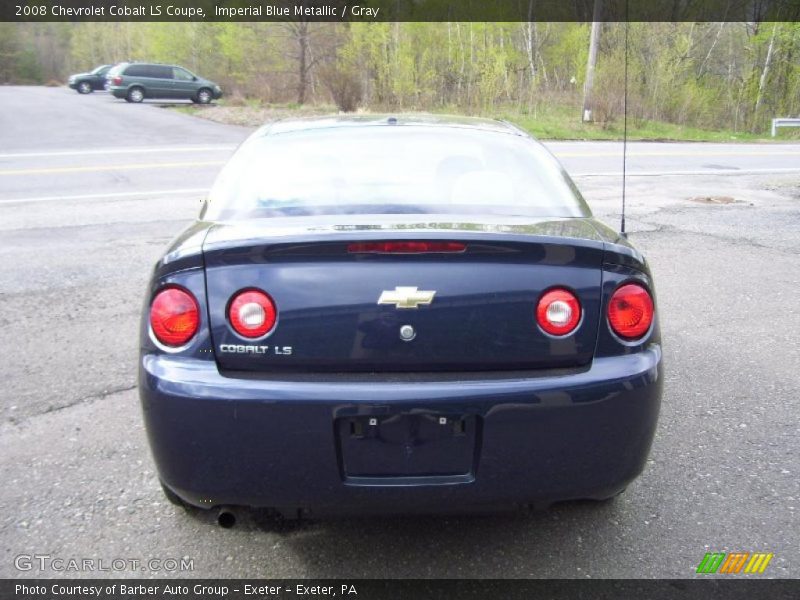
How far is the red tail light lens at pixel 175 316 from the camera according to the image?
228 cm

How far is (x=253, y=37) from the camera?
3759 centimetres

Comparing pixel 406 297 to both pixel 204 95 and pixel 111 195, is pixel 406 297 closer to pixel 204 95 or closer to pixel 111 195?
pixel 111 195

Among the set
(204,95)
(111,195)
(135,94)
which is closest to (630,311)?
(111,195)

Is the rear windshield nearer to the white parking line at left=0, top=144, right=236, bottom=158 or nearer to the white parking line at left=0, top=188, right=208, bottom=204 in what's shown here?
the white parking line at left=0, top=188, right=208, bottom=204

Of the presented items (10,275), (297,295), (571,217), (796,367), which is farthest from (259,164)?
(10,275)

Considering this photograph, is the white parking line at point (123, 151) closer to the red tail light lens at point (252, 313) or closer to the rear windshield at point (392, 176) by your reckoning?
the rear windshield at point (392, 176)

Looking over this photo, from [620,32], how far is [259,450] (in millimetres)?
40061

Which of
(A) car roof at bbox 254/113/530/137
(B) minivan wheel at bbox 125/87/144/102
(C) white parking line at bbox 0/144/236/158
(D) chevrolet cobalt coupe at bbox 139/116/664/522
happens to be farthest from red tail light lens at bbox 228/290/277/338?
(B) minivan wheel at bbox 125/87/144/102

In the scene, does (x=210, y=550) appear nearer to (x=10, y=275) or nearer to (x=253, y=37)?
(x=10, y=275)

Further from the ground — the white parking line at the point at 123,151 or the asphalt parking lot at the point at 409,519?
the white parking line at the point at 123,151

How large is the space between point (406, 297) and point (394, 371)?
0.24 meters

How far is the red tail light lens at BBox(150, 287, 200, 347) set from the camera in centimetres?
228

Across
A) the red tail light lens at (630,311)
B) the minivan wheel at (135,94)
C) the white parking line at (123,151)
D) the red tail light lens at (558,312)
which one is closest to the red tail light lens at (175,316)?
the red tail light lens at (558,312)

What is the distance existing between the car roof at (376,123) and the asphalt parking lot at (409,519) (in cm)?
165
